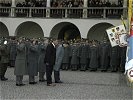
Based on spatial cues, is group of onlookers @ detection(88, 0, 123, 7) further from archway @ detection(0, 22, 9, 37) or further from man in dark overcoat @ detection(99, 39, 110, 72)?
man in dark overcoat @ detection(99, 39, 110, 72)

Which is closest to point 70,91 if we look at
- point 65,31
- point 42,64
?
point 42,64

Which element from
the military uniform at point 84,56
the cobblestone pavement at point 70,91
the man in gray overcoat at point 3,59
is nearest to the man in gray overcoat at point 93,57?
the military uniform at point 84,56

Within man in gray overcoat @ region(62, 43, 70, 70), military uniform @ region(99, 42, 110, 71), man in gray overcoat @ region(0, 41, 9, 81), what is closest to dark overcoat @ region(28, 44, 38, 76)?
man in gray overcoat @ region(0, 41, 9, 81)

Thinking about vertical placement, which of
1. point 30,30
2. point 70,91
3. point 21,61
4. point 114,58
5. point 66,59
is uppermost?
point 30,30

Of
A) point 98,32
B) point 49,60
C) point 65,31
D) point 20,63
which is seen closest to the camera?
point 20,63

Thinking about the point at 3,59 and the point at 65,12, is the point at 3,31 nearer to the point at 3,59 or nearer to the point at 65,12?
the point at 65,12

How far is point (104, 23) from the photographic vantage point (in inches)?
1225

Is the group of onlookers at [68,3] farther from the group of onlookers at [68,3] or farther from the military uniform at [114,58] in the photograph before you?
the military uniform at [114,58]

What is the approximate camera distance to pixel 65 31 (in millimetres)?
33500

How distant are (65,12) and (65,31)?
2.43 m

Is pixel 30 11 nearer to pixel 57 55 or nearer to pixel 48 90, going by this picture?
pixel 57 55

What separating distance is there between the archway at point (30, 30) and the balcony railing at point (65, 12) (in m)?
1.47

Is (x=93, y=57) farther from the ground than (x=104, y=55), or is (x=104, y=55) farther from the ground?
(x=104, y=55)

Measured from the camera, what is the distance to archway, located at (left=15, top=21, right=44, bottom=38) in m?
34.1
